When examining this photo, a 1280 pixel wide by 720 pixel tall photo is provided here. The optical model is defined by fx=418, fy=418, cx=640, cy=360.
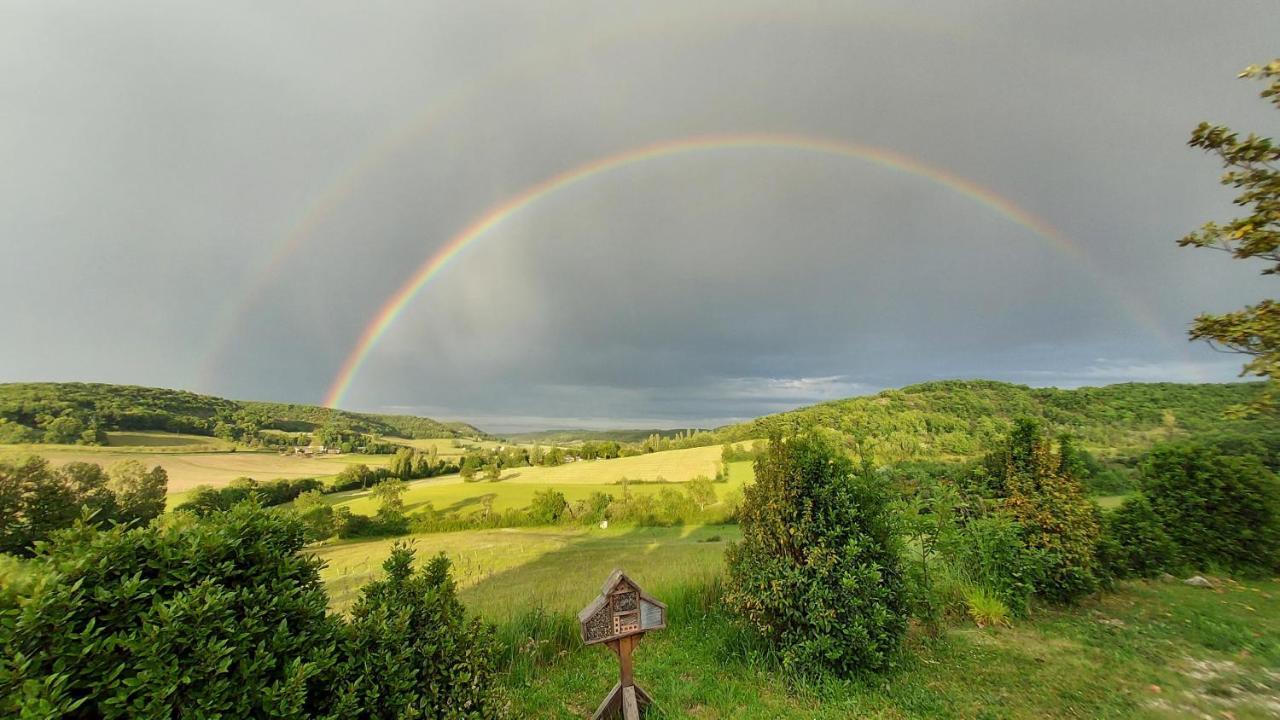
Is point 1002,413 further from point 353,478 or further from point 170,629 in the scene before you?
point 353,478

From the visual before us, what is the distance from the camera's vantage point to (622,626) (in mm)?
4551

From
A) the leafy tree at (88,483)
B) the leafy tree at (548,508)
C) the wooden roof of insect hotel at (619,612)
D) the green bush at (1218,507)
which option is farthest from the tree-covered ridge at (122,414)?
the green bush at (1218,507)

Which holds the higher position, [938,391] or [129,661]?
[938,391]

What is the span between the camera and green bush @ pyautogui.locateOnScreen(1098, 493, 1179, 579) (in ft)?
28.5

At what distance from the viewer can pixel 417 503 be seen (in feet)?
124

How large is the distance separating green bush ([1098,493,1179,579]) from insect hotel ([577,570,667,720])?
33.1 ft

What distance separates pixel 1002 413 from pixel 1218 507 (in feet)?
93.1

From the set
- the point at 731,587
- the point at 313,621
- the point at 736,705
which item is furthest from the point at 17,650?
the point at 731,587

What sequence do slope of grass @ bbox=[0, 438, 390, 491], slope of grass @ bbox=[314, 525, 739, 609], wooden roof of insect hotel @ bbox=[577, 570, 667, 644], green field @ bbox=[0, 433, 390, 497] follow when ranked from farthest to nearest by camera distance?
green field @ bbox=[0, 433, 390, 497] → slope of grass @ bbox=[0, 438, 390, 491] → slope of grass @ bbox=[314, 525, 739, 609] → wooden roof of insect hotel @ bbox=[577, 570, 667, 644]

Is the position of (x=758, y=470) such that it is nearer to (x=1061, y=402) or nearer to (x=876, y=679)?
(x=876, y=679)

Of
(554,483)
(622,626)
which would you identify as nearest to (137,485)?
(622,626)

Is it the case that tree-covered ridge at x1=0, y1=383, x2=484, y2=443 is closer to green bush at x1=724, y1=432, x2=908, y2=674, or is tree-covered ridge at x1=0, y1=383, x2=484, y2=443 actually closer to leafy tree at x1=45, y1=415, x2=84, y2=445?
leafy tree at x1=45, y1=415, x2=84, y2=445

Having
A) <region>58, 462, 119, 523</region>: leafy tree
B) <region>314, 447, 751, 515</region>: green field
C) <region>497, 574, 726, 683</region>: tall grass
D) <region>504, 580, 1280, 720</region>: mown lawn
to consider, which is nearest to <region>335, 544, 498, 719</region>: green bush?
<region>504, 580, 1280, 720</region>: mown lawn

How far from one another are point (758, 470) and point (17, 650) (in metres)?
6.44
